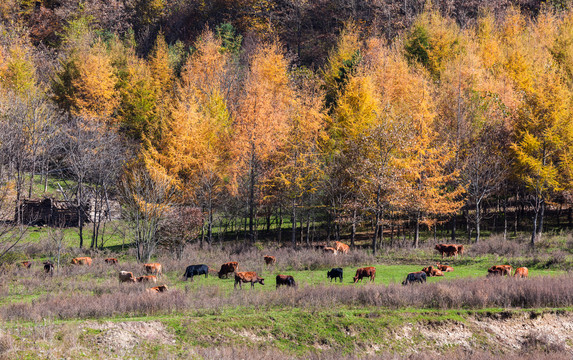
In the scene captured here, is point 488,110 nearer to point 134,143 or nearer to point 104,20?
point 134,143

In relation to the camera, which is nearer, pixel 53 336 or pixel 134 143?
pixel 53 336

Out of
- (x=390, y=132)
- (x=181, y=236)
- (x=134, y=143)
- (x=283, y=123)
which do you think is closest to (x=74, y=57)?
(x=134, y=143)

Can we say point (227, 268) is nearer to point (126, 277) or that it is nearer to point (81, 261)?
point (126, 277)

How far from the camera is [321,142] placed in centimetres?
3797

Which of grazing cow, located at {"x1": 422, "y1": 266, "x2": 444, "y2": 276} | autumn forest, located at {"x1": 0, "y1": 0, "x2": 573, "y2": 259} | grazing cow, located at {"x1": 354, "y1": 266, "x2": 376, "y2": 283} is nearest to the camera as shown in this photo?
grazing cow, located at {"x1": 354, "y1": 266, "x2": 376, "y2": 283}

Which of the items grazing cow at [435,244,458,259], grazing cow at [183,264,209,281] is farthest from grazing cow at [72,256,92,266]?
grazing cow at [435,244,458,259]

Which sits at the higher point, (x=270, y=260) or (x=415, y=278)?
(x=415, y=278)

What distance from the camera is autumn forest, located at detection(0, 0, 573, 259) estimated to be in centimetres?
3150

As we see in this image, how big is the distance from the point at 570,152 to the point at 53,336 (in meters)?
31.8

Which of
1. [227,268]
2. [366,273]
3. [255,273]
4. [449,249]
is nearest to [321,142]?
[449,249]

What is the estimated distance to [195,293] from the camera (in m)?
19.0

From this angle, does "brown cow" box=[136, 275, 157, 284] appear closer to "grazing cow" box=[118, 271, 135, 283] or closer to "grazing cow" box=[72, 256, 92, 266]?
"grazing cow" box=[118, 271, 135, 283]

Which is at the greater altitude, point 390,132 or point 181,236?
point 390,132

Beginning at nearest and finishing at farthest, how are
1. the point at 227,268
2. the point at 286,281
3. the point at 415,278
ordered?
the point at 286,281 < the point at 415,278 < the point at 227,268
